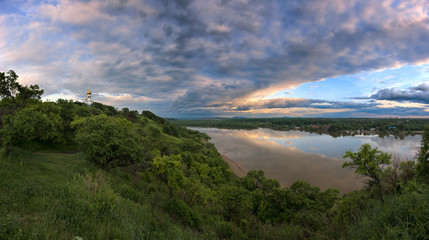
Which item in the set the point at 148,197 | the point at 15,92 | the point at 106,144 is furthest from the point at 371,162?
the point at 15,92

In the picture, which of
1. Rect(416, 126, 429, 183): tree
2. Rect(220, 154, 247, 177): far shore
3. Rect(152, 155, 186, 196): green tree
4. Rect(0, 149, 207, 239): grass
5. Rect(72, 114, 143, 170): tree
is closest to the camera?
Rect(0, 149, 207, 239): grass

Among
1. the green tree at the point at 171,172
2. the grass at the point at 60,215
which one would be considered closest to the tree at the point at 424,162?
the grass at the point at 60,215

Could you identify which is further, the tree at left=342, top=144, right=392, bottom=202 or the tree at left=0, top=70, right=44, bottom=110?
the tree at left=0, top=70, right=44, bottom=110

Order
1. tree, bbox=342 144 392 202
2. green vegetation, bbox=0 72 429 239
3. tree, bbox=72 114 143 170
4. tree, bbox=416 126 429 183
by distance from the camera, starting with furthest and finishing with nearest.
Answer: tree, bbox=72 114 143 170
tree, bbox=342 144 392 202
tree, bbox=416 126 429 183
green vegetation, bbox=0 72 429 239

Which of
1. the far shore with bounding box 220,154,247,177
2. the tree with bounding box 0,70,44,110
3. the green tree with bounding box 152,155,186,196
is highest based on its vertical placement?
the tree with bounding box 0,70,44,110

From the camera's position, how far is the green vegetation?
5.48 metres

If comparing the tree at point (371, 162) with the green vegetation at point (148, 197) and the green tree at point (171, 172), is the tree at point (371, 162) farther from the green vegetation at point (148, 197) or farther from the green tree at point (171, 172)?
the green tree at point (171, 172)

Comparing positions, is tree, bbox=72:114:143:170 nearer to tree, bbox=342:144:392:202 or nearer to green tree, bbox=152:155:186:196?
green tree, bbox=152:155:186:196

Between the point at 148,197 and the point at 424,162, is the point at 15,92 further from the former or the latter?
the point at 424,162

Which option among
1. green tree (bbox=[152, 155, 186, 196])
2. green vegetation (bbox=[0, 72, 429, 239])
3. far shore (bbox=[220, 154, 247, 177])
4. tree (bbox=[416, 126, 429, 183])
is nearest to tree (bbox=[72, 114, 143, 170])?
green vegetation (bbox=[0, 72, 429, 239])

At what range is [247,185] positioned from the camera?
22.5 meters

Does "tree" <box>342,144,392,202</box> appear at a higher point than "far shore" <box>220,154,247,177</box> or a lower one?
higher

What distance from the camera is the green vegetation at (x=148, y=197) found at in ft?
18.0

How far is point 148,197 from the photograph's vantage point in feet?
44.9
